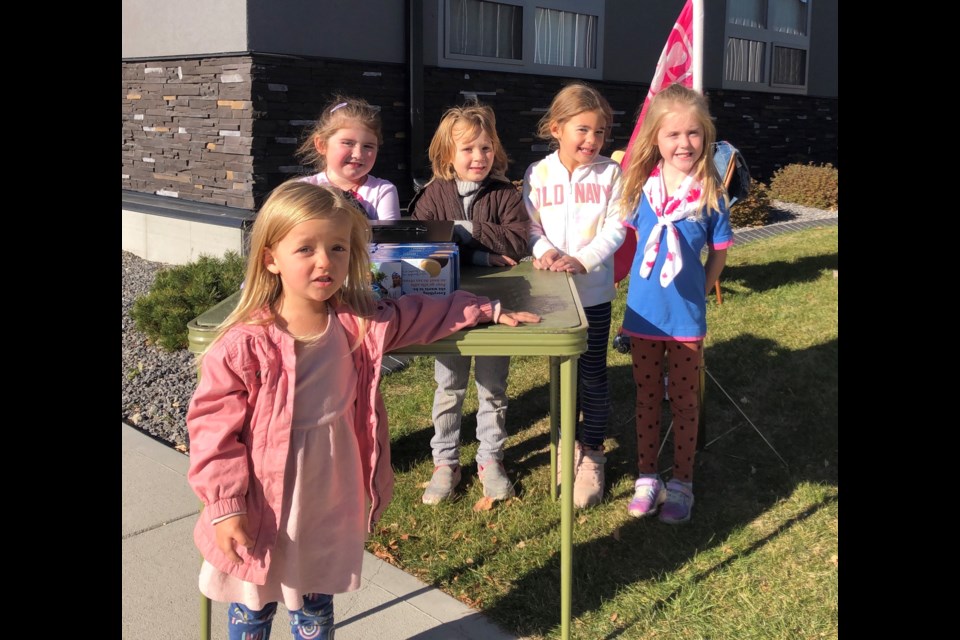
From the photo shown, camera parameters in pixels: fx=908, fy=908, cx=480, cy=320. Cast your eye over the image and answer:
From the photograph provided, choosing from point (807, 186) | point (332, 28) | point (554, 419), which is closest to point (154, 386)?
point (554, 419)

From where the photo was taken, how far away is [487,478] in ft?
13.1

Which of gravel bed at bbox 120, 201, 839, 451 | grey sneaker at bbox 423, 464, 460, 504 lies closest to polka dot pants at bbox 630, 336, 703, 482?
grey sneaker at bbox 423, 464, 460, 504

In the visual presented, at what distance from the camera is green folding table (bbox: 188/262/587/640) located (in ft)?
8.44

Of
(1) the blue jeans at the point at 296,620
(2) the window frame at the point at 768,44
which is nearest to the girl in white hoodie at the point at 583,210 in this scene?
(1) the blue jeans at the point at 296,620

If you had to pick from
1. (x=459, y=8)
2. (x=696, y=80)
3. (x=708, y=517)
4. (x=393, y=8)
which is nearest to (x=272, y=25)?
(x=393, y=8)

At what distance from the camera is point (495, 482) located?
156 inches

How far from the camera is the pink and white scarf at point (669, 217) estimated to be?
11.6ft

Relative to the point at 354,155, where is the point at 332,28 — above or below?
above

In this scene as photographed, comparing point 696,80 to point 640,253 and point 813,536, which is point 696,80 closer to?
point 640,253

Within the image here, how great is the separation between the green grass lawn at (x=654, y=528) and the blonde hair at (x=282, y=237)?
1.34 meters

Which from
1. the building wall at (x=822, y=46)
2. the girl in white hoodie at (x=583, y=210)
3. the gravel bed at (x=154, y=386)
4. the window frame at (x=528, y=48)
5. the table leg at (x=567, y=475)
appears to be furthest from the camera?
the building wall at (x=822, y=46)

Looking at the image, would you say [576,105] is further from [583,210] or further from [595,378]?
[595,378]

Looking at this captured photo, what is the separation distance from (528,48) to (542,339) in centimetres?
826

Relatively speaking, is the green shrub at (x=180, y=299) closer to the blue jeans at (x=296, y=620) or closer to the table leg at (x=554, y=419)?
the table leg at (x=554, y=419)
